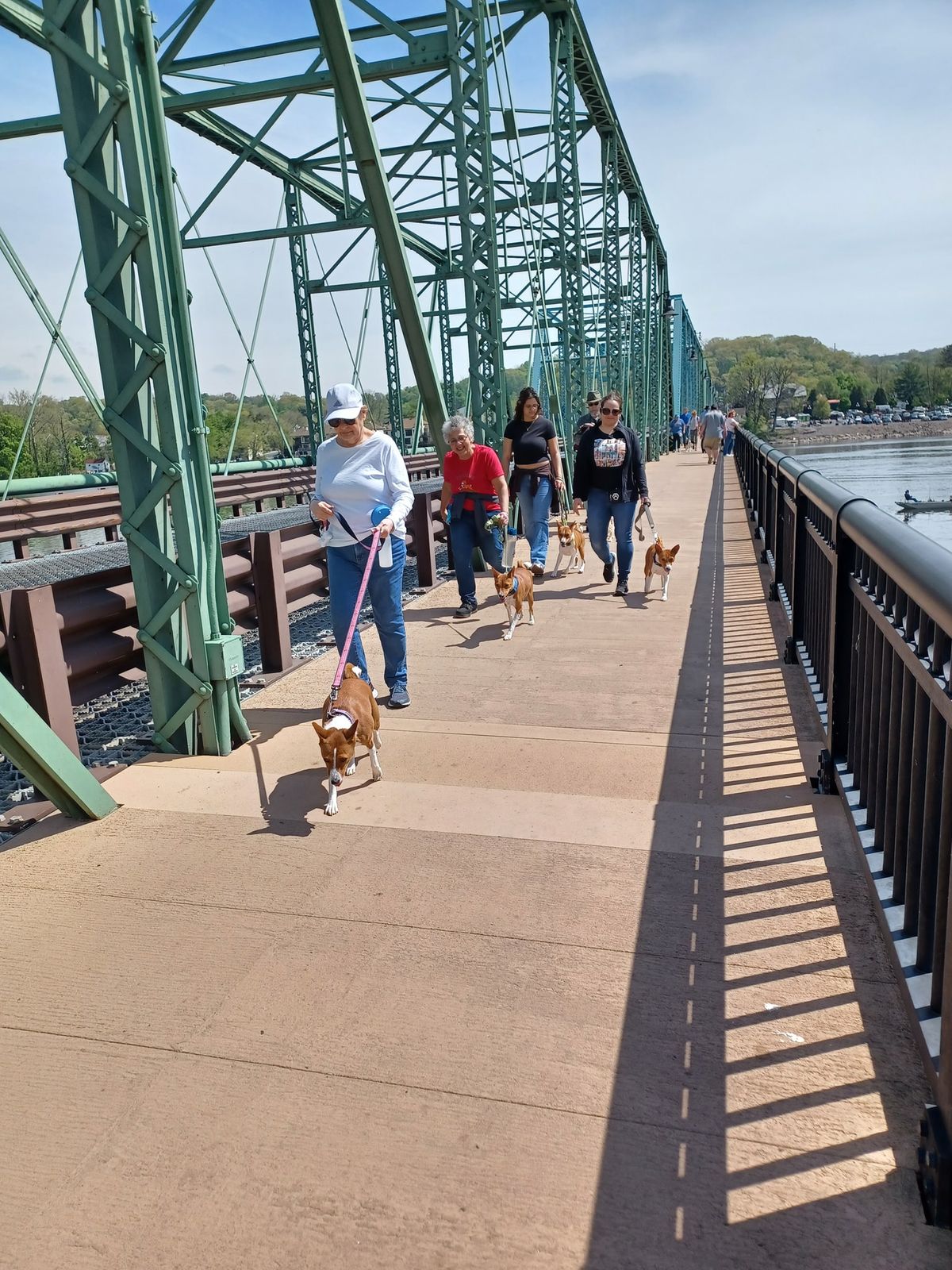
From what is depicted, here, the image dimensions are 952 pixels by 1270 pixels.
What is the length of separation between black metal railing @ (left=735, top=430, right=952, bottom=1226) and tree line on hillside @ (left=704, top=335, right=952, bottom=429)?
272ft

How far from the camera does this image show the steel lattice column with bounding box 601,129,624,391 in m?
25.1

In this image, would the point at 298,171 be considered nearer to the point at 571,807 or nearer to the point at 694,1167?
the point at 571,807

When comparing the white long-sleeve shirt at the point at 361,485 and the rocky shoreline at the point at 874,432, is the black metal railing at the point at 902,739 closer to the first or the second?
the white long-sleeve shirt at the point at 361,485

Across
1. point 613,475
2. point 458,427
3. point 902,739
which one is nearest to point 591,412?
point 613,475

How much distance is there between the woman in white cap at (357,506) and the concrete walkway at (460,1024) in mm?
1082

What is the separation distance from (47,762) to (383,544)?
7.17 feet

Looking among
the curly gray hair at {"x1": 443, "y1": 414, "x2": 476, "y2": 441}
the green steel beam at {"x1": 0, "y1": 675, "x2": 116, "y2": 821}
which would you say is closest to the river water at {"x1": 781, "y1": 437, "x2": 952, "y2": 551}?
the curly gray hair at {"x1": 443, "y1": 414, "x2": 476, "y2": 441}

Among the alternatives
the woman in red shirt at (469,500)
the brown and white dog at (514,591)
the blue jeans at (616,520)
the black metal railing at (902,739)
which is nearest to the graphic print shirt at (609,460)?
the blue jeans at (616,520)

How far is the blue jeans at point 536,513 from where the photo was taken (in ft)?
30.6

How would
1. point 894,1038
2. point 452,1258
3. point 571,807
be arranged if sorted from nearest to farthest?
point 452,1258, point 894,1038, point 571,807

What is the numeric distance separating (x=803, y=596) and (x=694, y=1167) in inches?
171

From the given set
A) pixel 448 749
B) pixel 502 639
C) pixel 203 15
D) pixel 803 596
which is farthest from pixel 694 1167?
pixel 203 15

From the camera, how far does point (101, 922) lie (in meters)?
3.26

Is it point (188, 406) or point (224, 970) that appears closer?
point (224, 970)
